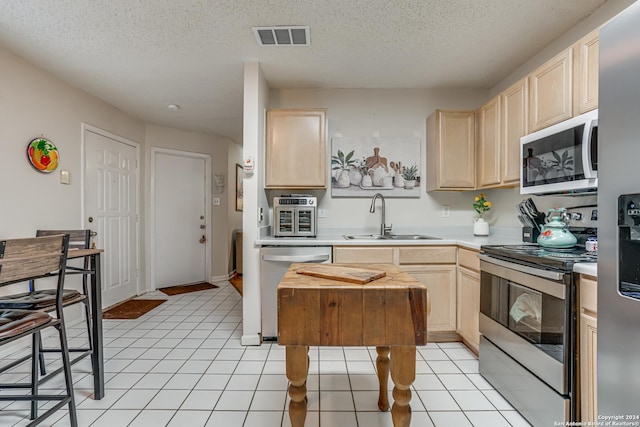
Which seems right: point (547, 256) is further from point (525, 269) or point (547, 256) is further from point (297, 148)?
point (297, 148)

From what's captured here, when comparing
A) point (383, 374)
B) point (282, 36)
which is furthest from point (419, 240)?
point (282, 36)

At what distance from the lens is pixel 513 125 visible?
231 centimetres

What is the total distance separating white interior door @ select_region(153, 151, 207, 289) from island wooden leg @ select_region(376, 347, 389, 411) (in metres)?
3.75

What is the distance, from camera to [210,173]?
187 inches

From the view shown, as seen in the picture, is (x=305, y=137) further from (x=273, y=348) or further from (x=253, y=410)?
(x=253, y=410)

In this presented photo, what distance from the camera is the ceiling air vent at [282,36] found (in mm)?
2131

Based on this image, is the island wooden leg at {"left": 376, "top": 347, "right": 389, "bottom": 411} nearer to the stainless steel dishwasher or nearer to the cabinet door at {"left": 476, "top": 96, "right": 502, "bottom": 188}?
the stainless steel dishwasher

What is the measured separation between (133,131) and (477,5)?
13.1 feet

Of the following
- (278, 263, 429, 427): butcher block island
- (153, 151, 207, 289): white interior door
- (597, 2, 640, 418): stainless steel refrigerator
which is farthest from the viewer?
(153, 151, 207, 289): white interior door

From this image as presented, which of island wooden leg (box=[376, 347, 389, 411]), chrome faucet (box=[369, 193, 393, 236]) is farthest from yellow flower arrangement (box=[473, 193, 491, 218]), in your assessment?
island wooden leg (box=[376, 347, 389, 411])

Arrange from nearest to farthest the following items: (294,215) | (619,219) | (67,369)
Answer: (619,219) → (67,369) → (294,215)

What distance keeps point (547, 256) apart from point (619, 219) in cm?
49

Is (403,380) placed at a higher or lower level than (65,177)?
lower

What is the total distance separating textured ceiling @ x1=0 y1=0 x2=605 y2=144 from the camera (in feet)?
6.27
